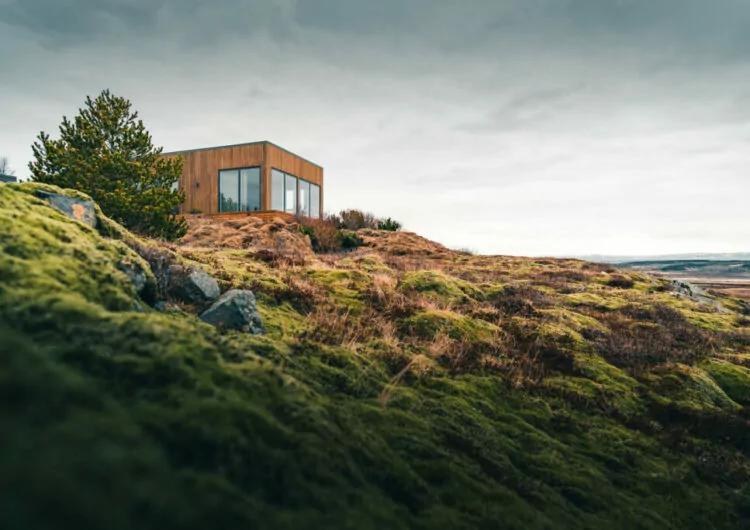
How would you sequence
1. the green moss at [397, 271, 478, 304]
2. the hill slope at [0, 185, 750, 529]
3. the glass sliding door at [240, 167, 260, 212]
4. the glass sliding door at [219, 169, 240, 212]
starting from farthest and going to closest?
the glass sliding door at [219, 169, 240, 212] → the glass sliding door at [240, 167, 260, 212] → the green moss at [397, 271, 478, 304] → the hill slope at [0, 185, 750, 529]

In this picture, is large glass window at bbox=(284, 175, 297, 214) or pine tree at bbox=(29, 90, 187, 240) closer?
pine tree at bbox=(29, 90, 187, 240)

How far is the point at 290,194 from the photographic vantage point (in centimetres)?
2741

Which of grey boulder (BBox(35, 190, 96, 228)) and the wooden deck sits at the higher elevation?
the wooden deck

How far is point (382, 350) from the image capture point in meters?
4.94

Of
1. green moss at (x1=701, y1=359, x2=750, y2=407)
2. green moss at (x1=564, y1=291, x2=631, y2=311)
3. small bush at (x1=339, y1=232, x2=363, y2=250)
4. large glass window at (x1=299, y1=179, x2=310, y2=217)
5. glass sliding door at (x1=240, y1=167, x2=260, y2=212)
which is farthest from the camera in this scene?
large glass window at (x1=299, y1=179, x2=310, y2=217)

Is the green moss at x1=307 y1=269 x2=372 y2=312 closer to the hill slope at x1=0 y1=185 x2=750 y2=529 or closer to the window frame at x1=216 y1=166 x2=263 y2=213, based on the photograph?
the hill slope at x1=0 y1=185 x2=750 y2=529

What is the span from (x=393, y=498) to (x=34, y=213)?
13.3 ft

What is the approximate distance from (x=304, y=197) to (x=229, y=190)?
547 centimetres

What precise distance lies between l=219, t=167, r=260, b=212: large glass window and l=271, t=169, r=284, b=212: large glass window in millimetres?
925

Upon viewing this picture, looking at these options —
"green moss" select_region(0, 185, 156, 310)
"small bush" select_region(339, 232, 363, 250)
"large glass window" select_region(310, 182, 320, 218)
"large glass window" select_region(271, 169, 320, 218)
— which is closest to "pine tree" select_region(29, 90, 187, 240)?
"green moss" select_region(0, 185, 156, 310)

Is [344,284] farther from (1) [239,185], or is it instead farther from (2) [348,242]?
(1) [239,185]

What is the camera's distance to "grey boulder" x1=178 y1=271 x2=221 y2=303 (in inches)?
199

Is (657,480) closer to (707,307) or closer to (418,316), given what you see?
(418,316)

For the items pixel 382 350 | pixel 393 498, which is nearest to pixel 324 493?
pixel 393 498
